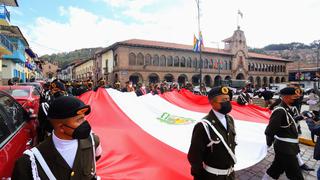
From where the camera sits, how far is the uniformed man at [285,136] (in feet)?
11.6

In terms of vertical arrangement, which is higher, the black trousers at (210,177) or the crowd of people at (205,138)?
the crowd of people at (205,138)

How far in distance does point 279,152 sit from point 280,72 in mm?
59808

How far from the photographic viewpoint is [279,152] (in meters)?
3.68

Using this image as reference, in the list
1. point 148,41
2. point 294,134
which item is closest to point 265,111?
point 294,134

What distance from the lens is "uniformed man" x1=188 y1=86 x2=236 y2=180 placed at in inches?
101

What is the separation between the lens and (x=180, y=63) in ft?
132

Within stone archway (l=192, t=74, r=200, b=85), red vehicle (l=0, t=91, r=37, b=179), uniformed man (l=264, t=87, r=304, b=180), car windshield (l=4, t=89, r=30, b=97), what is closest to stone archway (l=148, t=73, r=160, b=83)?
stone archway (l=192, t=74, r=200, b=85)

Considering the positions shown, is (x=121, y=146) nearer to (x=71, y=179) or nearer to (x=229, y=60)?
(x=71, y=179)

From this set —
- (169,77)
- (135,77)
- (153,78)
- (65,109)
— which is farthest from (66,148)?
(169,77)

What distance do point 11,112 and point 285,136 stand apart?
175 inches

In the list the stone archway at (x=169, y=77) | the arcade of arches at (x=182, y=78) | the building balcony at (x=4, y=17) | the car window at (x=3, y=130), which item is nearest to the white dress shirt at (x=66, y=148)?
the car window at (x=3, y=130)

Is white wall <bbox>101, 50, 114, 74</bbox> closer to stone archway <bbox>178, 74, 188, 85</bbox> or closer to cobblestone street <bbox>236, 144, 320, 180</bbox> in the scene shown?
stone archway <bbox>178, 74, 188, 85</bbox>

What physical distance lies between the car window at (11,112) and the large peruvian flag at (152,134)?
4.29 ft

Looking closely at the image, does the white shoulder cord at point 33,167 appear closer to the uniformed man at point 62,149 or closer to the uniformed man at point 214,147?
the uniformed man at point 62,149
